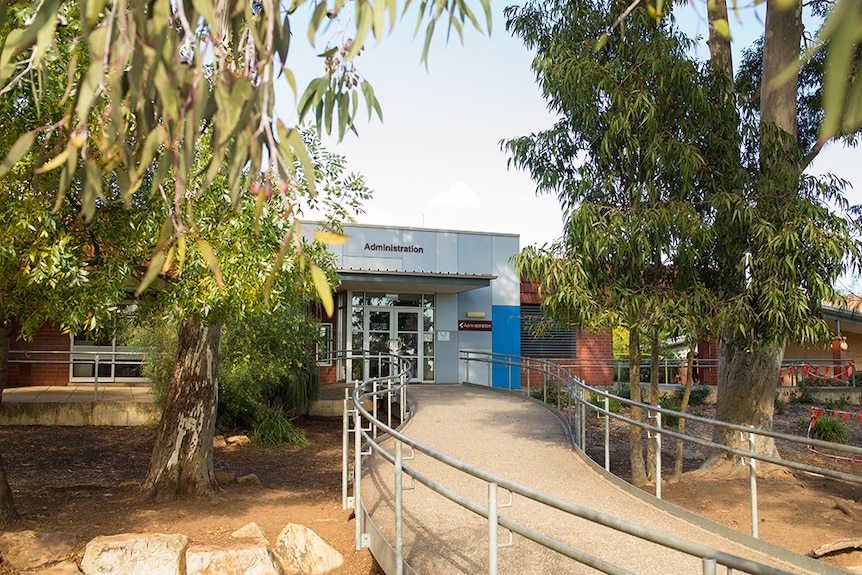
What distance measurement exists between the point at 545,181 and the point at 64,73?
5.91m

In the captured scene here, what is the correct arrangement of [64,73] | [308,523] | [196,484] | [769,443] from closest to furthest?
[64,73] < [308,523] < [196,484] < [769,443]

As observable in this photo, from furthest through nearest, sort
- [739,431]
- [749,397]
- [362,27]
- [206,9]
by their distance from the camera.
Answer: [749,397], [739,431], [362,27], [206,9]

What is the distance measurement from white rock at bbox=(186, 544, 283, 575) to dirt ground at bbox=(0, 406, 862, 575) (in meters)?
0.62

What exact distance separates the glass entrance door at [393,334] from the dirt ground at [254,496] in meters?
5.14

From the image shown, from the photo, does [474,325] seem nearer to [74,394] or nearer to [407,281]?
[407,281]

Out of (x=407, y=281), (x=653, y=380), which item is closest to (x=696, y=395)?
(x=407, y=281)

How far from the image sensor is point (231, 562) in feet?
20.6

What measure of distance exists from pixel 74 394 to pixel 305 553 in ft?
41.8

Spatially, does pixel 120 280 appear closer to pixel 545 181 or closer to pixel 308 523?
pixel 308 523

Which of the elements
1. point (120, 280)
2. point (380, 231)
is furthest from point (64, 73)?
point (380, 231)

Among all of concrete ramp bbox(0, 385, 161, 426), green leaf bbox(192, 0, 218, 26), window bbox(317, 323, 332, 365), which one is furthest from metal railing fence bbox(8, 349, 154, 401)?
green leaf bbox(192, 0, 218, 26)

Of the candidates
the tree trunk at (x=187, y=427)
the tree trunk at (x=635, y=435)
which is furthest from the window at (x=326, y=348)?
the tree trunk at (x=635, y=435)

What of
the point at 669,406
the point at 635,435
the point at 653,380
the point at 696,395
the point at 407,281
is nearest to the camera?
the point at 635,435

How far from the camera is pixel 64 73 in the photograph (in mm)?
6066
